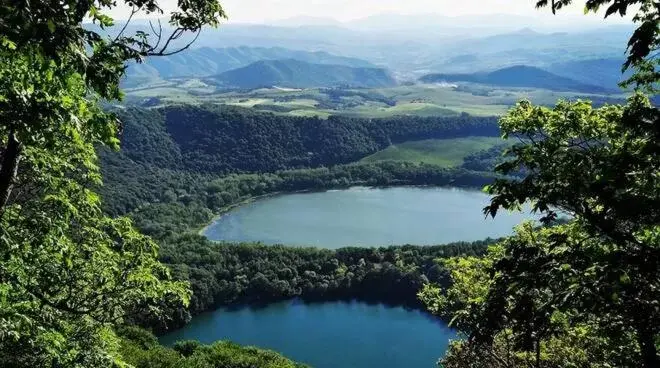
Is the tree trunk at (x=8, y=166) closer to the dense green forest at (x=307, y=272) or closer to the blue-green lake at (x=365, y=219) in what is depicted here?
the dense green forest at (x=307, y=272)

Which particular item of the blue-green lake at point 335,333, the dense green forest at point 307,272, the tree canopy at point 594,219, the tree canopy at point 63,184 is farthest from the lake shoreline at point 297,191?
the tree canopy at point 594,219

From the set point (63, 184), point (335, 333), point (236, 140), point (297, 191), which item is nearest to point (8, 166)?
point (63, 184)

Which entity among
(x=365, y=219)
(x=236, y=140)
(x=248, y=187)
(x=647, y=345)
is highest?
(x=647, y=345)

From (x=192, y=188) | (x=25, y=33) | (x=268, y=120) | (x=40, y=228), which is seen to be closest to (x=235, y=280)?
(x=192, y=188)

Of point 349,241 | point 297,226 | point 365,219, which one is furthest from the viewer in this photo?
point 365,219

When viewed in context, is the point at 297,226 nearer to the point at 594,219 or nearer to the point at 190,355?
the point at 190,355

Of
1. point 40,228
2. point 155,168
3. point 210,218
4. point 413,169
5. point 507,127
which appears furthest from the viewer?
point 413,169

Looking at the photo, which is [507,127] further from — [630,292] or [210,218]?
[210,218]

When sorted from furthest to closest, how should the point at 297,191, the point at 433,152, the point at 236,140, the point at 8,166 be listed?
the point at 433,152 → the point at 236,140 → the point at 297,191 → the point at 8,166
